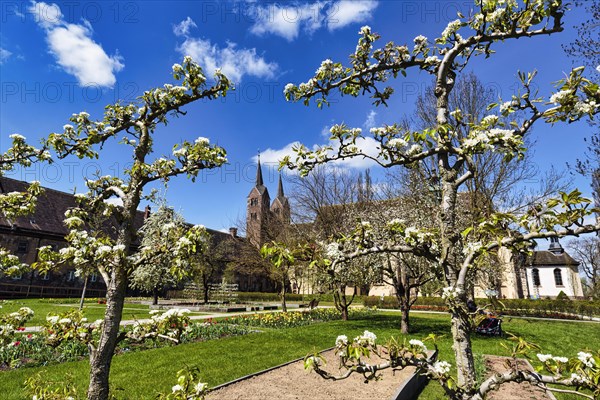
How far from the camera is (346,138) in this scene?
3.22m

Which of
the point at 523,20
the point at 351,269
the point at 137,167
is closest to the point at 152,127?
the point at 137,167

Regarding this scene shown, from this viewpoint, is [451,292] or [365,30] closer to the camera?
[451,292]

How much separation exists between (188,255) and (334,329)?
1362 cm

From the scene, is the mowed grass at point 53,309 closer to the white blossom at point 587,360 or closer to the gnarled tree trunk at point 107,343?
the gnarled tree trunk at point 107,343

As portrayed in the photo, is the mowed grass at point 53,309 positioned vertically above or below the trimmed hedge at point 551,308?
above

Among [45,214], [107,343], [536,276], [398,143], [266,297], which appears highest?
[45,214]

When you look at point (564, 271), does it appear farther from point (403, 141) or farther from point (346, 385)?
point (403, 141)

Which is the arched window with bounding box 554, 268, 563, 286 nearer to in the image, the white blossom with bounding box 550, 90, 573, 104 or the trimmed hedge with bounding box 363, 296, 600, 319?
the trimmed hedge with bounding box 363, 296, 600, 319

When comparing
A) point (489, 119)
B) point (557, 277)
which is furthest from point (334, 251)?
point (557, 277)

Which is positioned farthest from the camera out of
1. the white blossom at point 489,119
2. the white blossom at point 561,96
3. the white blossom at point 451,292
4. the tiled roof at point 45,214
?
the tiled roof at point 45,214

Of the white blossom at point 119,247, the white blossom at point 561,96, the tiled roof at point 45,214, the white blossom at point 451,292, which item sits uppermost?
the tiled roof at point 45,214

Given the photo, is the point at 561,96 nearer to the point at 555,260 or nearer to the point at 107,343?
the point at 107,343

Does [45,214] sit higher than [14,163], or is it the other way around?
[45,214]

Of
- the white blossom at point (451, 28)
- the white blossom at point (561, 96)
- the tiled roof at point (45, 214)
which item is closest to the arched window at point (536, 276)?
the white blossom at point (451, 28)
